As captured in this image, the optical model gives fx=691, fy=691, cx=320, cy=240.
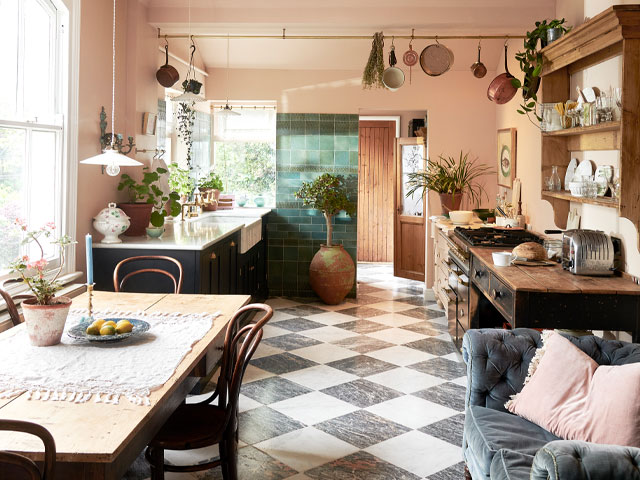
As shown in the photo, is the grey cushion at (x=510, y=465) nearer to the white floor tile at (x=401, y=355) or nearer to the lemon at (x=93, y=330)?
the lemon at (x=93, y=330)

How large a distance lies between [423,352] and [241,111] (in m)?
3.86

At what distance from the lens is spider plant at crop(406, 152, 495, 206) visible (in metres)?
7.32

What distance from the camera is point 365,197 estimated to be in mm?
10023

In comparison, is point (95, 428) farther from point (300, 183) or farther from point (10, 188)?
point (300, 183)

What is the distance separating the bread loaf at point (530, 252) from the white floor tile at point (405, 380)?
1173 mm

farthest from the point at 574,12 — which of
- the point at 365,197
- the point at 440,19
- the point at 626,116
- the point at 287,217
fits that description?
the point at 365,197

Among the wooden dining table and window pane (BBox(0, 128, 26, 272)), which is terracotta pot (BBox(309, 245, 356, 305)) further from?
the wooden dining table

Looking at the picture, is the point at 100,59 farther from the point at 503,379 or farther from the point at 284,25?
the point at 503,379

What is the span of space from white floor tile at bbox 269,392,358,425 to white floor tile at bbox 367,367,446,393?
0.50 meters

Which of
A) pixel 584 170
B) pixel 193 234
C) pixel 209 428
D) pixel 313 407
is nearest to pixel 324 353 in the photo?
pixel 313 407

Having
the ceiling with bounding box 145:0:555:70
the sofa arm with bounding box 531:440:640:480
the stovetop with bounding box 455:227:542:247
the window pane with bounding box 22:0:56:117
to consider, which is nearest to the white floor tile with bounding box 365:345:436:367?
the stovetop with bounding box 455:227:542:247

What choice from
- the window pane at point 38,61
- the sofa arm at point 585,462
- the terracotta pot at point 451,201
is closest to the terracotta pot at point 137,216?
the window pane at point 38,61

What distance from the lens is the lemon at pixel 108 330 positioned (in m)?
2.73

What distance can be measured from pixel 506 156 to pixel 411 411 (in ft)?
11.4
